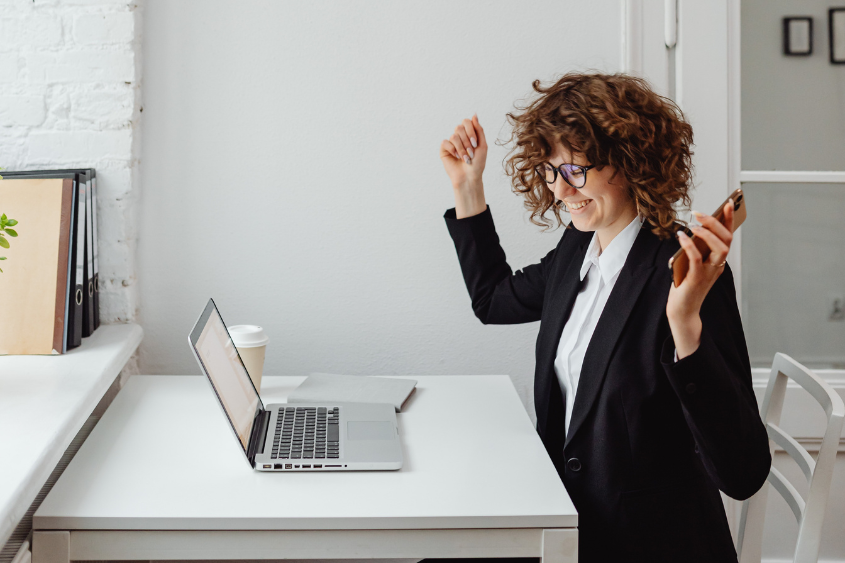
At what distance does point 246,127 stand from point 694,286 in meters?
1.25

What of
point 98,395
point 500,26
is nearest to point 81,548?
point 98,395

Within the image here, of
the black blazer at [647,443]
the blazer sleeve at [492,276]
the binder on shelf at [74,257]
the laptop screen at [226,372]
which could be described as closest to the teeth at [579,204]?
the black blazer at [647,443]

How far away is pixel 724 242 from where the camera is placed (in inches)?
35.2

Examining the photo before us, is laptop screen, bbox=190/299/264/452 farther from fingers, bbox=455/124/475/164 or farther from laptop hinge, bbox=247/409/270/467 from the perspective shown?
fingers, bbox=455/124/475/164

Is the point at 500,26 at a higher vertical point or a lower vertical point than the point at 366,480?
higher

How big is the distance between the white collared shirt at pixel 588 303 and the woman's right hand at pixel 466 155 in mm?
301

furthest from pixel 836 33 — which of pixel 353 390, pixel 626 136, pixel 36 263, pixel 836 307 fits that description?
pixel 36 263

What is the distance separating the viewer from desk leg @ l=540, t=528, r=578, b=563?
1.03 metres

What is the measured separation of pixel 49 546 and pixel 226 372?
1.23 feet

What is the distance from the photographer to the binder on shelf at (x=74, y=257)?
1.50 metres

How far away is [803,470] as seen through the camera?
4.29 ft

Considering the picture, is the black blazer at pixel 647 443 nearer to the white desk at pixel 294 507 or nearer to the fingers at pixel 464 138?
the white desk at pixel 294 507

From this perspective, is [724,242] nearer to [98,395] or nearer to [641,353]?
[641,353]

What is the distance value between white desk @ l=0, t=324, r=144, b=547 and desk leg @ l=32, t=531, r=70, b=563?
0.22 ft
